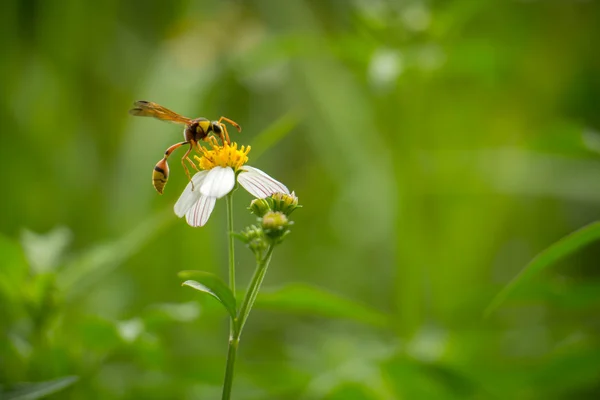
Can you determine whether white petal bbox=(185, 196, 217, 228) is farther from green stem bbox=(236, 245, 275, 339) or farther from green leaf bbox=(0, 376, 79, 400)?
green leaf bbox=(0, 376, 79, 400)

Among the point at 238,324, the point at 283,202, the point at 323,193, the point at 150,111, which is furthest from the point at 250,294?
the point at 323,193

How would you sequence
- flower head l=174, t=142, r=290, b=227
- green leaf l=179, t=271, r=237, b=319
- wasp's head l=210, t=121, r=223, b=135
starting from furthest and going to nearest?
wasp's head l=210, t=121, r=223, b=135 → flower head l=174, t=142, r=290, b=227 → green leaf l=179, t=271, r=237, b=319

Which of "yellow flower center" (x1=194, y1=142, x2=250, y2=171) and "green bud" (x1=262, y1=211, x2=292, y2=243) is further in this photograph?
"yellow flower center" (x1=194, y1=142, x2=250, y2=171)

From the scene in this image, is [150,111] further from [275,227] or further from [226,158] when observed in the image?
[275,227]

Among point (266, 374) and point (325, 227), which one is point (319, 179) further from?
point (266, 374)

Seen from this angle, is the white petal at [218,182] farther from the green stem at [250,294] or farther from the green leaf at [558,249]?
the green leaf at [558,249]

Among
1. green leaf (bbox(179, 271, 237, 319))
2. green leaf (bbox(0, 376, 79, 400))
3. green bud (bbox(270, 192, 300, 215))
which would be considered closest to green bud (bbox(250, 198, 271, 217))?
green bud (bbox(270, 192, 300, 215))

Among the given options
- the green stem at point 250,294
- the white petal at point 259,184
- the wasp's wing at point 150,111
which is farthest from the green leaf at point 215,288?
the wasp's wing at point 150,111
